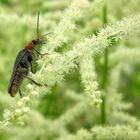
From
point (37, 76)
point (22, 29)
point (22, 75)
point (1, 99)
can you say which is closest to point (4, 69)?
point (22, 29)

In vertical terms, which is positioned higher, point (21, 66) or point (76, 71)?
point (76, 71)

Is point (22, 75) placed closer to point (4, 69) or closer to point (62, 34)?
point (62, 34)

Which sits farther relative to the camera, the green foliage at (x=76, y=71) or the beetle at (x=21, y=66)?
the beetle at (x=21, y=66)

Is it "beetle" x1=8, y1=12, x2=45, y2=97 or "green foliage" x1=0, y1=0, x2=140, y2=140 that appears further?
"beetle" x1=8, y1=12, x2=45, y2=97

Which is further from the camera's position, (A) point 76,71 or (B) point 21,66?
(A) point 76,71
